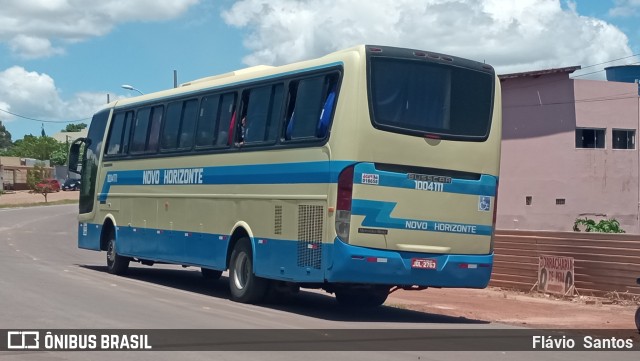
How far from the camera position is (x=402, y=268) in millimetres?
13492

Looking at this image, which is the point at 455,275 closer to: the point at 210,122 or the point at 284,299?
the point at 284,299

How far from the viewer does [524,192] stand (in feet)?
113

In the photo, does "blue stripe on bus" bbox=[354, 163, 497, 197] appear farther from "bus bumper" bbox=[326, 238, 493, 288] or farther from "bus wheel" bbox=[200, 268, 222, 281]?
"bus wheel" bbox=[200, 268, 222, 281]

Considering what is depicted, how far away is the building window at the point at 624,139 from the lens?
114 feet

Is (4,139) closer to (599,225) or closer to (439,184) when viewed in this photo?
(599,225)

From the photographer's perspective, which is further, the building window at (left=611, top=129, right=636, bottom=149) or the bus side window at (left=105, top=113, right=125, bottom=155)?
the building window at (left=611, top=129, right=636, bottom=149)

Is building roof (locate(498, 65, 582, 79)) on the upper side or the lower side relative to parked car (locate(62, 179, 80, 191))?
upper

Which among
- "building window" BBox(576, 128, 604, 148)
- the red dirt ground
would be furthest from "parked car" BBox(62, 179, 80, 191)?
the red dirt ground

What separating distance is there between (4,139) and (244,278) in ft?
606

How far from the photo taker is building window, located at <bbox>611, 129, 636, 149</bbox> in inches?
1364

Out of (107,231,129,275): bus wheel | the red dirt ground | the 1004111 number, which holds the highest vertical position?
the 1004111 number

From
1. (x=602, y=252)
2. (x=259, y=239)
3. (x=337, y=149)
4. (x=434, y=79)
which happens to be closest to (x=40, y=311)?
(x=259, y=239)

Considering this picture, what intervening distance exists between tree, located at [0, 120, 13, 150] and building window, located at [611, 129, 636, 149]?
542 feet

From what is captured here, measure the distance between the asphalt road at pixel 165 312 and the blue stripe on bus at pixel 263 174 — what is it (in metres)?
2.06
